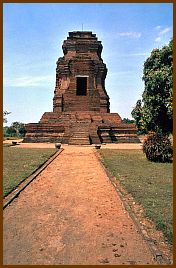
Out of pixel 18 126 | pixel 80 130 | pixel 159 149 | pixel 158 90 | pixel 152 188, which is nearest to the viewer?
pixel 152 188

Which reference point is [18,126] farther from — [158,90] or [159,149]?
[159,149]

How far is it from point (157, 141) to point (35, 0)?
32.3 feet

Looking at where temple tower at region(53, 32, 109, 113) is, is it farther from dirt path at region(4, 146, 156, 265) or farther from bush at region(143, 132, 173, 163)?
dirt path at region(4, 146, 156, 265)

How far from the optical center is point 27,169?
10547 millimetres

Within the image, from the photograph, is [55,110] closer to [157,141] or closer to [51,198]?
[157,141]

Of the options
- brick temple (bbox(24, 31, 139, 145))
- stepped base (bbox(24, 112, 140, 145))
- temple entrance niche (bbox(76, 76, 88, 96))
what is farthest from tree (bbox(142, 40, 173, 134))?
temple entrance niche (bbox(76, 76, 88, 96))

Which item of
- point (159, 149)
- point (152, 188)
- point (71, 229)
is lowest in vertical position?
point (71, 229)

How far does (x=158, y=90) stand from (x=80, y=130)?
991cm

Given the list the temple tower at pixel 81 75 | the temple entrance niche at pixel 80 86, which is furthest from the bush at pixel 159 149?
the temple entrance niche at pixel 80 86

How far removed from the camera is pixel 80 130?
26.3m

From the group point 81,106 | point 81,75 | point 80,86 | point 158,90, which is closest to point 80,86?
point 80,86

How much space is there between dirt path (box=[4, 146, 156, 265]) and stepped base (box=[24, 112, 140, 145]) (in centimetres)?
1783

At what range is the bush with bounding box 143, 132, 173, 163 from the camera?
13.0 meters

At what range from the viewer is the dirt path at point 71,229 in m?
3.81
